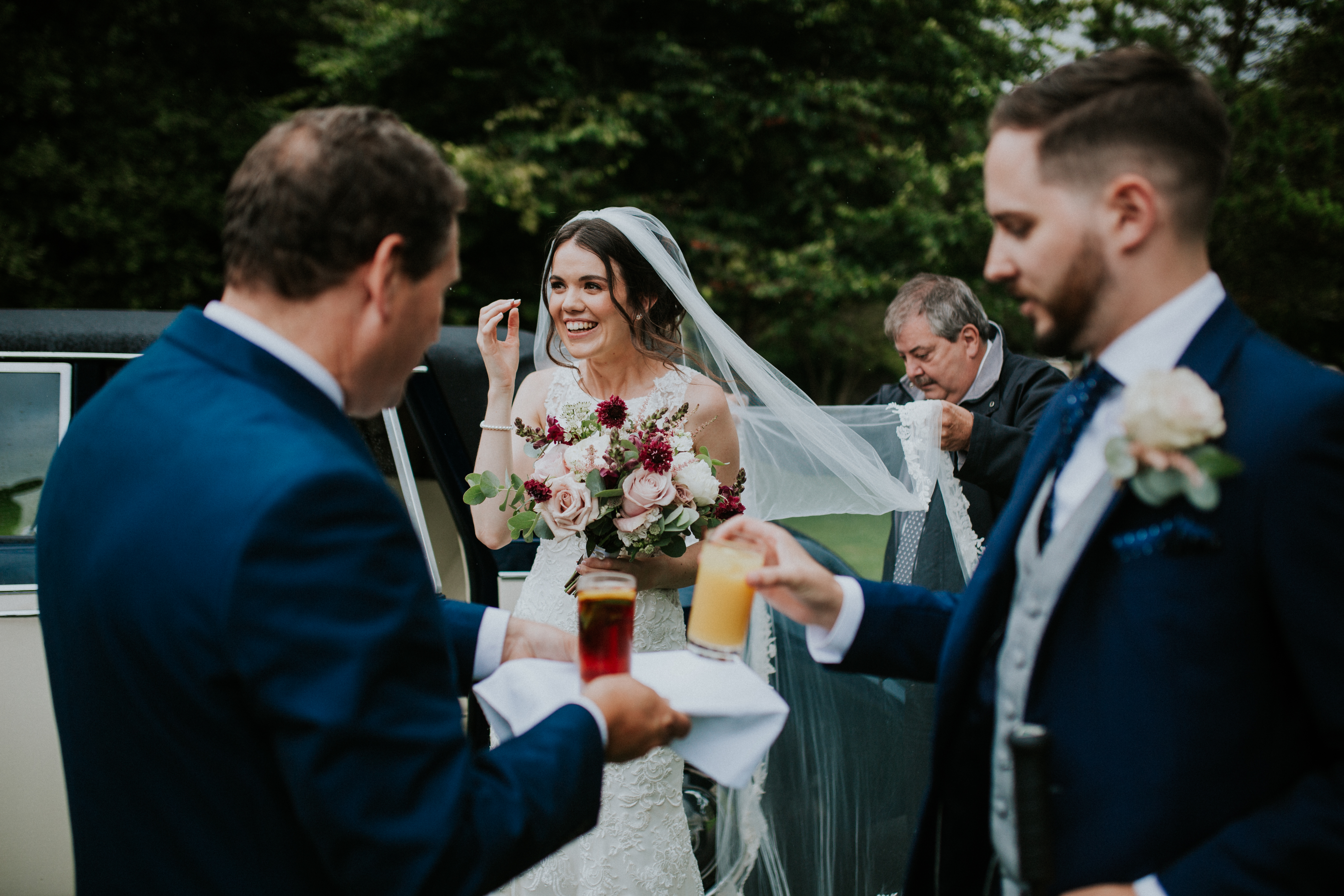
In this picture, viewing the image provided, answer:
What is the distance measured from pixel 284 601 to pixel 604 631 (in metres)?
0.69

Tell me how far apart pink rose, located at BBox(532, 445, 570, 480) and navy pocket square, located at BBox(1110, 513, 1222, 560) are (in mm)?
1641

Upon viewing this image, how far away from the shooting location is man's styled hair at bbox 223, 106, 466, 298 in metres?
1.30

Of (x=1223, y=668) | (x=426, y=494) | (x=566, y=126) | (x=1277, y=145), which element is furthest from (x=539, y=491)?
(x=1277, y=145)

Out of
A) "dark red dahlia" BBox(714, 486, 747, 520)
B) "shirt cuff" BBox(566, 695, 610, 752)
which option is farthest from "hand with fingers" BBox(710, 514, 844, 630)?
"dark red dahlia" BBox(714, 486, 747, 520)

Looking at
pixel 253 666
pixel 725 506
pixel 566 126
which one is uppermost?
pixel 566 126

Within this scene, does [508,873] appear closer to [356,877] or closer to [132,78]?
[356,877]

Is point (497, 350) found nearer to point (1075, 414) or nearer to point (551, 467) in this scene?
point (551, 467)

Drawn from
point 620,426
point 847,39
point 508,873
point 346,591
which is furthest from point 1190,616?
Answer: point 847,39

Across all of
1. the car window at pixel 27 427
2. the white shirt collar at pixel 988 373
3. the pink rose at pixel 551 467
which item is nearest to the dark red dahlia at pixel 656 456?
the pink rose at pixel 551 467

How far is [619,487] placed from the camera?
256cm

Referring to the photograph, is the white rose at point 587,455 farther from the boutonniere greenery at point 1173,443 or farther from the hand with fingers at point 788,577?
the boutonniere greenery at point 1173,443

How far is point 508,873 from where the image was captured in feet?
4.24

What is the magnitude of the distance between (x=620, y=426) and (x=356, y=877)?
A: 164 cm

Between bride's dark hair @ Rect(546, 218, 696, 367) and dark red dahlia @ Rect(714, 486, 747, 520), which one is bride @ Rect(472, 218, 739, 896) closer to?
bride's dark hair @ Rect(546, 218, 696, 367)
